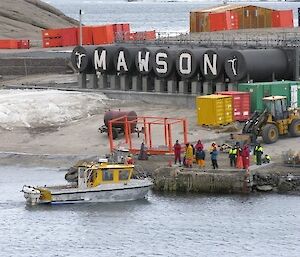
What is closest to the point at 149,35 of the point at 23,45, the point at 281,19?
the point at 23,45

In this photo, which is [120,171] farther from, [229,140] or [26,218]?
[229,140]

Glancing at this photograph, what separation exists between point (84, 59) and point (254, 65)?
13.2 m

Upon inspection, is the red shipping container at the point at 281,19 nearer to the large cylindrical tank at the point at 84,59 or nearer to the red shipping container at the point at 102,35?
the red shipping container at the point at 102,35

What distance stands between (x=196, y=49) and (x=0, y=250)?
96.8ft

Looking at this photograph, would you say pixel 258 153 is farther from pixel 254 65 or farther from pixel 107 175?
pixel 254 65

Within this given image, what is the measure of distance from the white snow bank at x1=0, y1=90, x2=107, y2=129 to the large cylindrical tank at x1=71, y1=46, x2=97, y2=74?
3.08 m

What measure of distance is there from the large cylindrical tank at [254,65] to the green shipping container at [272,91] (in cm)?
224

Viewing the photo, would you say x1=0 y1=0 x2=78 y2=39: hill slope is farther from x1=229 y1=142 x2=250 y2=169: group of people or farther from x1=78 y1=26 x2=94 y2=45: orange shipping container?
x1=229 y1=142 x2=250 y2=169: group of people

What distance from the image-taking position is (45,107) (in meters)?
70.3

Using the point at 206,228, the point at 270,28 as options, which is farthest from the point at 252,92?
the point at 270,28

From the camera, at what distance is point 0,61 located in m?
86.2

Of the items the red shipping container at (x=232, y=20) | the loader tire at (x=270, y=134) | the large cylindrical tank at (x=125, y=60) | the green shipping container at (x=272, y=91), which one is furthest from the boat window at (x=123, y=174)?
the red shipping container at (x=232, y=20)

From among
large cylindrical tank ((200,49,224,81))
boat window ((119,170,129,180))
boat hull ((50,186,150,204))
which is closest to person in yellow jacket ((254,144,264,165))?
boat hull ((50,186,150,204))

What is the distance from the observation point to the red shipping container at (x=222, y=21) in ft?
312
